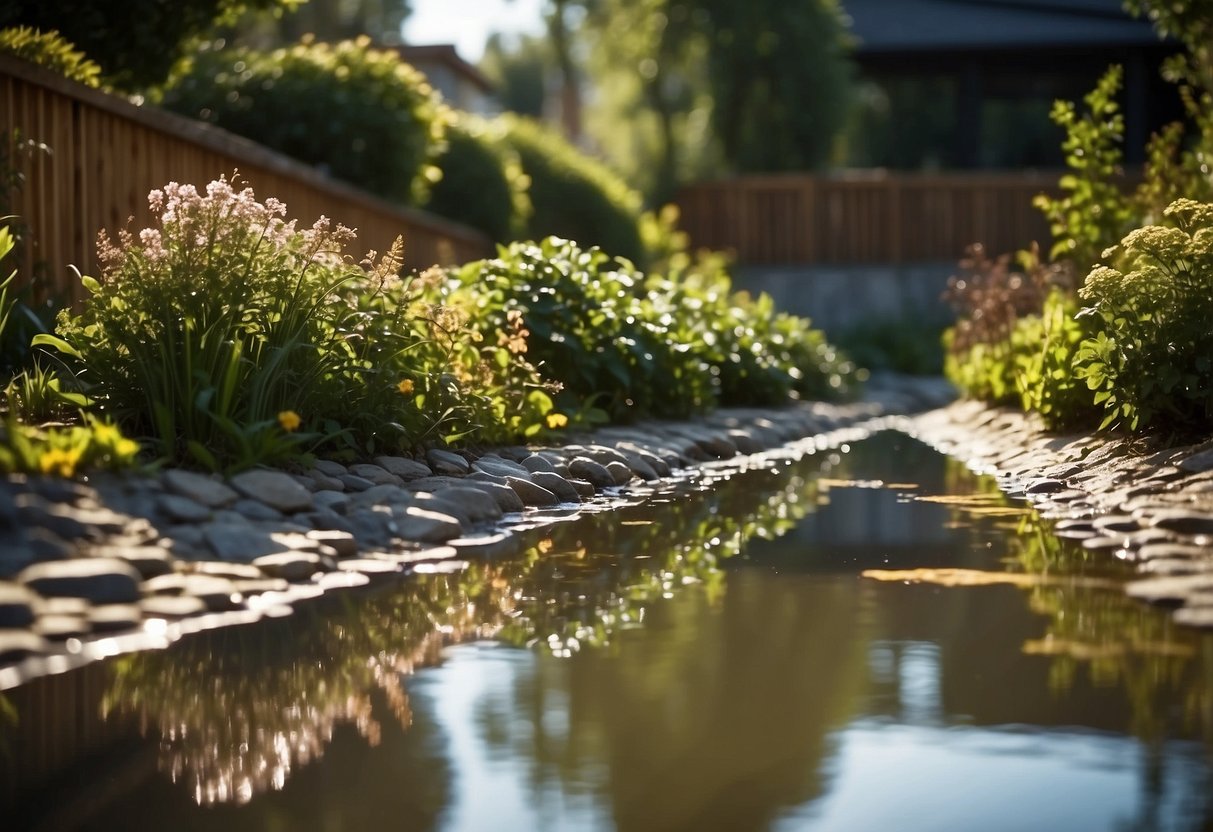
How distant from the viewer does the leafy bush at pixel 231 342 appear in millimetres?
6582

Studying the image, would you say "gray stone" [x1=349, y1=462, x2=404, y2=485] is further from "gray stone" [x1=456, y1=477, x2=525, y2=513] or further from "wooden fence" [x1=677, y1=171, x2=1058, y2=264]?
"wooden fence" [x1=677, y1=171, x2=1058, y2=264]

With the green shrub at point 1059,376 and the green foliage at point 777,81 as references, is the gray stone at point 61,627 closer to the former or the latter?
the green shrub at point 1059,376

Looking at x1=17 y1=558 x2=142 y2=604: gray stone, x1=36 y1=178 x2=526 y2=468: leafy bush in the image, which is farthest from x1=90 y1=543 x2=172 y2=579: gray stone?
x1=36 y1=178 x2=526 y2=468: leafy bush

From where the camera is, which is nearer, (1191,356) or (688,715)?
(688,715)

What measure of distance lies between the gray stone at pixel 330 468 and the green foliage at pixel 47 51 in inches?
127

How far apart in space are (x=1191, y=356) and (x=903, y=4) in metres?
22.9

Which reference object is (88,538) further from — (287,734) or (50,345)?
(50,345)

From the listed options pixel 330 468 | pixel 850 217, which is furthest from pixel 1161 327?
pixel 850 217

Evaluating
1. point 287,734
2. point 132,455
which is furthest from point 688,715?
point 132,455

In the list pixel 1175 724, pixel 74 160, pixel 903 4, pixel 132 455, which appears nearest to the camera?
pixel 1175 724

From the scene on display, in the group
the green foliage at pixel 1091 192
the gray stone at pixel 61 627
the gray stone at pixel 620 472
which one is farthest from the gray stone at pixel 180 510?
the green foliage at pixel 1091 192

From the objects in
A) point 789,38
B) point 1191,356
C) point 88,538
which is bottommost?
point 88,538

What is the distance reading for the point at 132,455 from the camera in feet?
A: 19.2

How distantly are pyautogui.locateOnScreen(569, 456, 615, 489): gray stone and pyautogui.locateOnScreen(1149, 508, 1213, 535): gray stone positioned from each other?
3.14m
